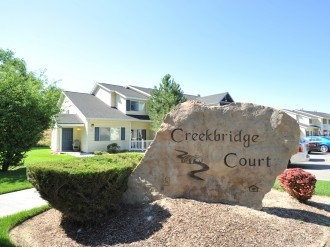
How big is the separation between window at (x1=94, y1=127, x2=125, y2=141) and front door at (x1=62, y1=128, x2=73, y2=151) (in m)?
3.17

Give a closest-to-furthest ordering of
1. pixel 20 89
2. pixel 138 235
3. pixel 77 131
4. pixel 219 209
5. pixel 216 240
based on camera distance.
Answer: pixel 216 240, pixel 138 235, pixel 219 209, pixel 20 89, pixel 77 131

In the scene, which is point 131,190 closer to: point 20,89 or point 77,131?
point 20,89

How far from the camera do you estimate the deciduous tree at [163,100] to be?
97.1 ft

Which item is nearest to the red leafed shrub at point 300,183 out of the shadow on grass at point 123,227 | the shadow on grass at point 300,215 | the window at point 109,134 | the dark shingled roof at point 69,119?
the shadow on grass at point 300,215

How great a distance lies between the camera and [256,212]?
237 inches

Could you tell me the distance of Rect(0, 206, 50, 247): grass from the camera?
5217 millimetres

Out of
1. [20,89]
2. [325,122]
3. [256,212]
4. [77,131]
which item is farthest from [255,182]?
[325,122]

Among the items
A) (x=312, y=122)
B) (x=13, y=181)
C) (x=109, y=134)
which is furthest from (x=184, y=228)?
(x=312, y=122)

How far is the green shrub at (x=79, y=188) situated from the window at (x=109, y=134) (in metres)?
22.2

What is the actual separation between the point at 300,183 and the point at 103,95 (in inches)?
1097

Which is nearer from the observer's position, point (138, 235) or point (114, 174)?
point (138, 235)

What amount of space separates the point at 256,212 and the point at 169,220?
1896mm

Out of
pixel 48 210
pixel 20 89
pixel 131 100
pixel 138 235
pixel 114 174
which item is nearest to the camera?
pixel 138 235

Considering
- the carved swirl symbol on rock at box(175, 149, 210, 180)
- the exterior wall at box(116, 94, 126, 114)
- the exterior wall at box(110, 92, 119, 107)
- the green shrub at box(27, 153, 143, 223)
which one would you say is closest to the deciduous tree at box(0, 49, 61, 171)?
the green shrub at box(27, 153, 143, 223)
